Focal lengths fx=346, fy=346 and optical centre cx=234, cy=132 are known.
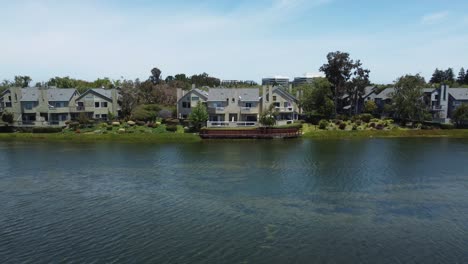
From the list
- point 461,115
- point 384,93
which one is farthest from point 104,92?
point 461,115

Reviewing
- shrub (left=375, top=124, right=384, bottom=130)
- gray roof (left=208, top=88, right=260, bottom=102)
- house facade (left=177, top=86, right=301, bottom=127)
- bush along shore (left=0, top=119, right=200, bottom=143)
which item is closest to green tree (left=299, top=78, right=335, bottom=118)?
house facade (left=177, top=86, right=301, bottom=127)

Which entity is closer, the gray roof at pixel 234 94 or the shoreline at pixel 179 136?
the shoreline at pixel 179 136

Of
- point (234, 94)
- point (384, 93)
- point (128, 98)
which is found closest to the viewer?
point (234, 94)

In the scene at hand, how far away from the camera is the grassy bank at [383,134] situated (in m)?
64.3

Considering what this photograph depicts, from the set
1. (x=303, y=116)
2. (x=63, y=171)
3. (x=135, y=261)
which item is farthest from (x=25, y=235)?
(x=303, y=116)

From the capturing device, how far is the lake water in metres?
20.0

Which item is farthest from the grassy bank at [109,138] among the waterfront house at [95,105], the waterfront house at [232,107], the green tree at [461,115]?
the green tree at [461,115]

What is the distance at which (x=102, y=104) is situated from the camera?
77875 millimetres

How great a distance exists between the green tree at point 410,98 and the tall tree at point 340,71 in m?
10.1

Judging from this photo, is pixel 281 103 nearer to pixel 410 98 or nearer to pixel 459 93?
pixel 410 98

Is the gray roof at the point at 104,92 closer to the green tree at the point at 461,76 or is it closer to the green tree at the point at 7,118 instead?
the green tree at the point at 7,118

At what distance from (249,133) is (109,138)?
25367mm

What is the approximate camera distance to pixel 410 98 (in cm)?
7075

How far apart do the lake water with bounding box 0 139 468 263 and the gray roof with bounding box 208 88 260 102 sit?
27051 mm
